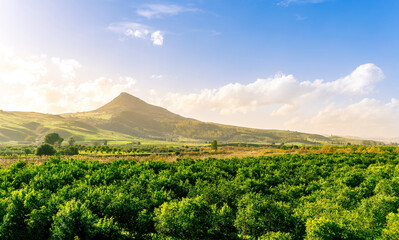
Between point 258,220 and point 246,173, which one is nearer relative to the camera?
point 258,220

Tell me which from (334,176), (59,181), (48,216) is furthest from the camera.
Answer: (334,176)

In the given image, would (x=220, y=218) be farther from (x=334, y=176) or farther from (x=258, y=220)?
(x=334, y=176)

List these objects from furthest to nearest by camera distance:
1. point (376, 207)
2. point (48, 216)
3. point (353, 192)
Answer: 1. point (353, 192)
2. point (376, 207)
3. point (48, 216)

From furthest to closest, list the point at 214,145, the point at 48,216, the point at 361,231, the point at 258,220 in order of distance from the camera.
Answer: the point at 214,145, the point at 48,216, the point at 258,220, the point at 361,231

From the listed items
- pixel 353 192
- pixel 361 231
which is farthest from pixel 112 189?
pixel 353 192

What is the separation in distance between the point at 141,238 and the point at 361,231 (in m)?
11.6

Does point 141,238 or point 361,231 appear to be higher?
point 361,231

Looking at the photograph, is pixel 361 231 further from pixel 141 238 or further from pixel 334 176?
pixel 334 176

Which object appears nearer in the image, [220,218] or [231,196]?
[220,218]

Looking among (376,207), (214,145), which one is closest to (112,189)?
(376,207)

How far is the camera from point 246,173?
27734mm

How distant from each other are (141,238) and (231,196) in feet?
24.3

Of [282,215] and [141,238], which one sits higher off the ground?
[282,215]

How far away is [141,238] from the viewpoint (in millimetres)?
13758
